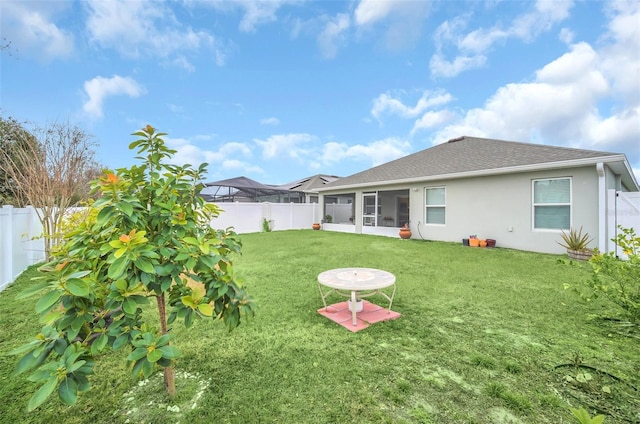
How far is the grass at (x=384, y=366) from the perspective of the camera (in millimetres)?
2133

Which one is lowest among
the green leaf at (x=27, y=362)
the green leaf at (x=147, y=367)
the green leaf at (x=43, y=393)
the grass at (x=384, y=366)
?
the grass at (x=384, y=366)

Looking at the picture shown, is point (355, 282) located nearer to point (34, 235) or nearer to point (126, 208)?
point (126, 208)

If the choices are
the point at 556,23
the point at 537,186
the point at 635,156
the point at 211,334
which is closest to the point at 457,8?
the point at 556,23

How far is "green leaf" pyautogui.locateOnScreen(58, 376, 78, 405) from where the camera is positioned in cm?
121

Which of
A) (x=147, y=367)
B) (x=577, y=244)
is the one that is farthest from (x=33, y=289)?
(x=577, y=244)

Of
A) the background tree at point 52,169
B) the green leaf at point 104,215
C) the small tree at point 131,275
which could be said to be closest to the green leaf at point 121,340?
the small tree at point 131,275

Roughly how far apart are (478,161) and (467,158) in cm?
91

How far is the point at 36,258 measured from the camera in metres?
7.88

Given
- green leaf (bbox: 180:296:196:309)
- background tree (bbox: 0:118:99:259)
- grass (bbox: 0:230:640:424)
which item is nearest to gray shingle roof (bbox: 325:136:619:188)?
grass (bbox: 0:230:640:424)

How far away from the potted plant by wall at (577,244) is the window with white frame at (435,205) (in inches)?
156

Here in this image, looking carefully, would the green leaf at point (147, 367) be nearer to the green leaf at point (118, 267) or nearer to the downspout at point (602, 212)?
the green leaf at point (118, 267)

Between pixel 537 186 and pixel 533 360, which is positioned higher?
pixel 537 186

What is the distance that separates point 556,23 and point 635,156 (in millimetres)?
5229

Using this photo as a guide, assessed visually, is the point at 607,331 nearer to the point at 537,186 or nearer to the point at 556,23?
the point at 537,186
